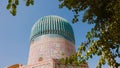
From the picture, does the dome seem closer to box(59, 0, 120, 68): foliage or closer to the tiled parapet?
the tiled parapet

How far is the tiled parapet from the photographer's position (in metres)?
15.9

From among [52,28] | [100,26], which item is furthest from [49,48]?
[100,26]

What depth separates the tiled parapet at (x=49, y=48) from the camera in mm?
15938

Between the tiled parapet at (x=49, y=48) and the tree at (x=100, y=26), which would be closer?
the tree at (x=100, y=26)

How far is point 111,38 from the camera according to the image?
4.58 m

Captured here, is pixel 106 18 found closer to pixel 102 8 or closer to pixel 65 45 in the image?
pixel 102 8

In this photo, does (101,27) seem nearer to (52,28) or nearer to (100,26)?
(100,26)

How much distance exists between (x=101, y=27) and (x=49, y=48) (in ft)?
37.9

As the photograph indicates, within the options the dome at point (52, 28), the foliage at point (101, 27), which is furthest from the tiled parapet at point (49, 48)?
the foliage at point (101, 27)

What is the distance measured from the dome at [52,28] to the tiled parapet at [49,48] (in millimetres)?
328

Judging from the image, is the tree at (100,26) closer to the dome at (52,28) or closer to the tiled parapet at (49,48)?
the tiled parapet at (49,48)

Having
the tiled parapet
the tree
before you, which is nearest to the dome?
the tiled parapet

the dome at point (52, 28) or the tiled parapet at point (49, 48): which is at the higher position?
the dome at point (52, 28)

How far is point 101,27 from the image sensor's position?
15.9ft
